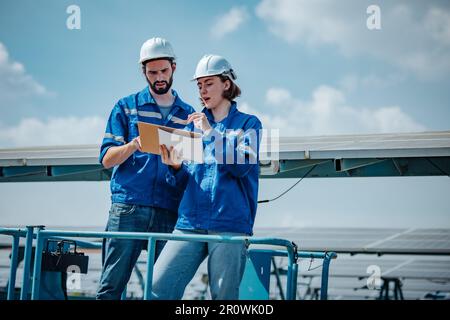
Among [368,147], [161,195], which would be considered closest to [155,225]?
[161,195]

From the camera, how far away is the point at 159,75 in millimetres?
4480

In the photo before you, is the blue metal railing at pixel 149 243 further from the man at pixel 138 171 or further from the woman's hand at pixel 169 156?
the woman's hand at pixel 169 156

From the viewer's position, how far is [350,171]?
741 cm

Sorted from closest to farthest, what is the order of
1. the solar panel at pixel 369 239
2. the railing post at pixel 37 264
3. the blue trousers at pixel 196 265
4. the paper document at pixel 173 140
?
the blue trousers at pixel 196 265 < the paper document at pixel 173 140 < the railing post at pixel 37 264 < the solar panel at pixel 369 239

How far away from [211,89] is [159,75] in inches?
23.2

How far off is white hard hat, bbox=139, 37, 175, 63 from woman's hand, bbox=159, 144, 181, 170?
697 mm

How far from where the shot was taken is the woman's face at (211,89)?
13.2ft

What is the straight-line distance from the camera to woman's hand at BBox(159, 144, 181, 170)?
13.3 feet

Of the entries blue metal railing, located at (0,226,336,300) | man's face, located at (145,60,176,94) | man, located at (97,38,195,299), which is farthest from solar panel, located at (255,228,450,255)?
man's face, located at (145,60,176,94)

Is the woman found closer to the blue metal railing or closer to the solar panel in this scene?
the blue metal railing

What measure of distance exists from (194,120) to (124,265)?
109 centimetres

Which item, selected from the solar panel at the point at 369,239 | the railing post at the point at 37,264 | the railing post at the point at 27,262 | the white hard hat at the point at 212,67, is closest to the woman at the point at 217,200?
the white hard hat at the point at 212,67

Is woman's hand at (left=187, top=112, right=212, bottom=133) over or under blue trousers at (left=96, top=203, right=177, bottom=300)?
over

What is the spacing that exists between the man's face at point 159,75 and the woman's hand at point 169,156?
0.61 meters
